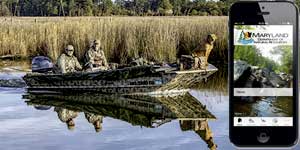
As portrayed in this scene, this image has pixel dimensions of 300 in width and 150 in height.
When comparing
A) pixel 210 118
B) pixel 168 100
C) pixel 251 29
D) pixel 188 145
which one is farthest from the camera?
pixel 168 100

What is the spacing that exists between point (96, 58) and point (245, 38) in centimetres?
105

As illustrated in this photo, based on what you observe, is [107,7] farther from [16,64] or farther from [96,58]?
[16,64]

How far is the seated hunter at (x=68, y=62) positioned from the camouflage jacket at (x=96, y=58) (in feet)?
0.15

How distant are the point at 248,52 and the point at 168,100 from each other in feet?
3.20

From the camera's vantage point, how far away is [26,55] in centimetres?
276

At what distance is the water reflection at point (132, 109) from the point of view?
7.76 feet

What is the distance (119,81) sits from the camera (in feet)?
9.06

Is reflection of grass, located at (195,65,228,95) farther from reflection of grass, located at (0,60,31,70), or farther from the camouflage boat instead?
reflection of grass, located at (0,60,31,70)

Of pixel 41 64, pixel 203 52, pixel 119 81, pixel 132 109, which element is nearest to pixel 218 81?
pixel 203 52

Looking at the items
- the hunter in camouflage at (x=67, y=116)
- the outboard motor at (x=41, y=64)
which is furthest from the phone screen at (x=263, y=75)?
the outboard motor at (x=41, y=64)

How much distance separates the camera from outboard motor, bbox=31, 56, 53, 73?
9.06ft

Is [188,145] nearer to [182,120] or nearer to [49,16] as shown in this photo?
[182,120]

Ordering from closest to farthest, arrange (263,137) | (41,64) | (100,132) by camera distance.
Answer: (263,137), (100,132), (41,64)

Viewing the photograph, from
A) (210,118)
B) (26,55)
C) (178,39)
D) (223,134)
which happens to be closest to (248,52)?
(223,134)
